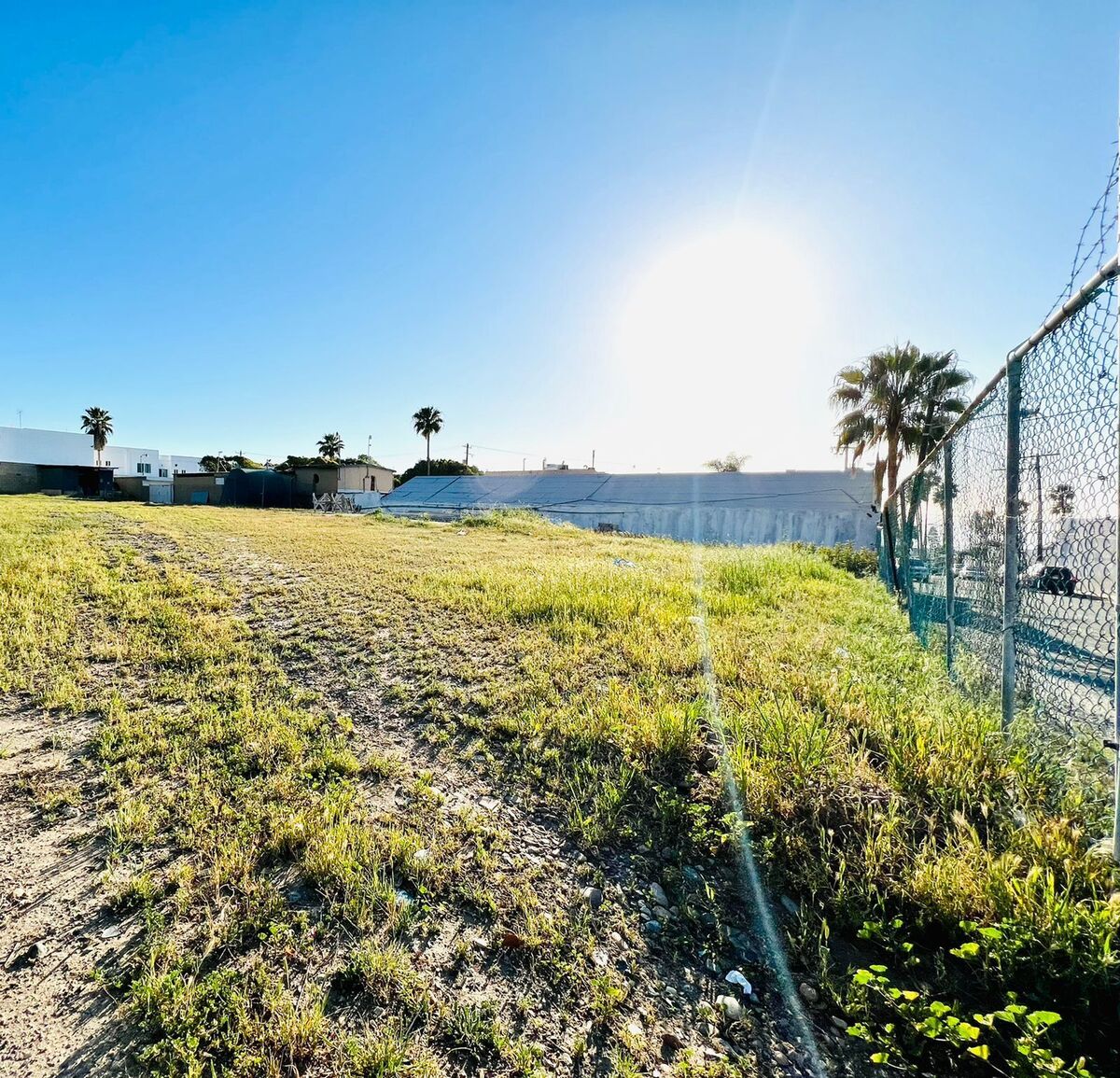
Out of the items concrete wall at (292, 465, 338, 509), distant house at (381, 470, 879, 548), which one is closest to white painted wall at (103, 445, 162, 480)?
concrete wall at (292, 465, 338, 509)

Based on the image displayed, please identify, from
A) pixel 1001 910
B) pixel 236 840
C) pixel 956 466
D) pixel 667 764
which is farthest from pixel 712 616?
pixel 236 840

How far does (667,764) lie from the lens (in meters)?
2.62

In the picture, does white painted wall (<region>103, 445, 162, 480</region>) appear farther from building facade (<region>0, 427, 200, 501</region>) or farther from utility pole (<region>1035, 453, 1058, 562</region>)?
utility pole (<region>1035, 453, 1058, 562</region>)

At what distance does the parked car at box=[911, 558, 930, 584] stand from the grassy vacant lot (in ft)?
3.99

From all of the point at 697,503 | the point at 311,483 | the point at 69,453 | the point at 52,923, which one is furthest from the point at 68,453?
the point at 52,923

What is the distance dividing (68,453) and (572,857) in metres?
66.8

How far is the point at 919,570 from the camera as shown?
567cm

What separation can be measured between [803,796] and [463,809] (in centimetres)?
153

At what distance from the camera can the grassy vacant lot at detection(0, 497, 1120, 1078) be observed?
4.63 ft

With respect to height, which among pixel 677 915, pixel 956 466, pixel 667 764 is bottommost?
pixel 677 915

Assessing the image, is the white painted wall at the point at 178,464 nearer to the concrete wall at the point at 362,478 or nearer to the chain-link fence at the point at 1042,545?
the concrete wall at the point at 362,478

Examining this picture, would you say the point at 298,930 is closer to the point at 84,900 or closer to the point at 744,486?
the point at 84,900

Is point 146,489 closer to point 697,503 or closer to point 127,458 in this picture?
point 127,458

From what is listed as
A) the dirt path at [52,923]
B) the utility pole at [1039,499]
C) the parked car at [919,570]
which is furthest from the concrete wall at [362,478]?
the utility pole at [1039,499]
